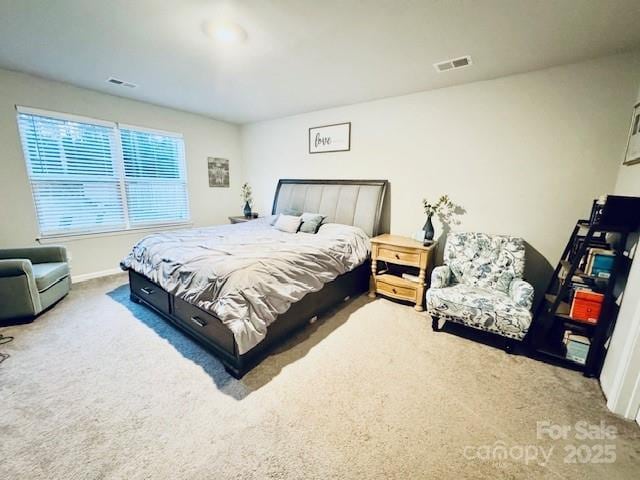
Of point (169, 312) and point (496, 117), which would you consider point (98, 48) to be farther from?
point (496, 117)

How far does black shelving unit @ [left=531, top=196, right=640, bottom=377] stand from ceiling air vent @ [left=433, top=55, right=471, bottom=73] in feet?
5.47

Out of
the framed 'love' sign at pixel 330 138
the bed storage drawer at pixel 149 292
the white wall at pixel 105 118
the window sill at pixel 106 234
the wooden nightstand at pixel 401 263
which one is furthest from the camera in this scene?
the framed 'love' sign at pixel 330 138

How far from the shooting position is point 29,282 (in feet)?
8.19

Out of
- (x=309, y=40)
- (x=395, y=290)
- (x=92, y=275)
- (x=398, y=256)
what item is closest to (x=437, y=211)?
(x=398, y=256)

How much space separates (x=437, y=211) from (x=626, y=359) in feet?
6.71

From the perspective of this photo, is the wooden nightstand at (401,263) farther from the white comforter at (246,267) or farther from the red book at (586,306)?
the red book at (586,306)

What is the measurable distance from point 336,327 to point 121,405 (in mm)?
1747

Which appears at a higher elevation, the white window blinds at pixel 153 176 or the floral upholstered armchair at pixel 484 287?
the white window blinds at pixel 153 176

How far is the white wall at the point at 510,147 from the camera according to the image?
7.70ft

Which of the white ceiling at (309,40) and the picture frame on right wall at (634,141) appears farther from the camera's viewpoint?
the picture frame on right wall at (634,141)

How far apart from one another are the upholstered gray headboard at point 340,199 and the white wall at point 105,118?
1515mm

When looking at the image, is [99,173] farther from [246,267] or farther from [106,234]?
[246,267]

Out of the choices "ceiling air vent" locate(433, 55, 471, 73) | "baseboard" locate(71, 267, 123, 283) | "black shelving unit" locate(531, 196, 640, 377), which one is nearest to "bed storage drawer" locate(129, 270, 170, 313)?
"baseboard" locate(71, 267, 123, 283)

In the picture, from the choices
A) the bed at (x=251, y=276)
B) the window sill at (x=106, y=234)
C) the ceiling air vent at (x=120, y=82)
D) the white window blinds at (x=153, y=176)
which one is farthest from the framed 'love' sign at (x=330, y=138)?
the window sill at (x=106, y=234)
